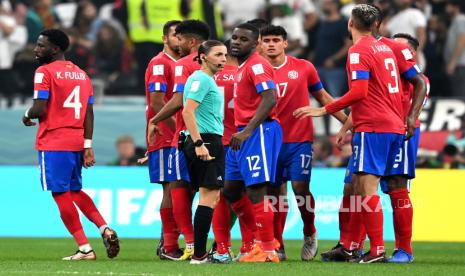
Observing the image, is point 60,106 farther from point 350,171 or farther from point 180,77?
point 350,171

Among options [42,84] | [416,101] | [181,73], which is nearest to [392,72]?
[416,101]

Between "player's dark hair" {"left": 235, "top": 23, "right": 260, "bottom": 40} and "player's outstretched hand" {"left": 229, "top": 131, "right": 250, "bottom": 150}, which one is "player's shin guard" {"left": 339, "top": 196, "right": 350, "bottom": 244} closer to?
"player's outstretched hand" {"left": 229, "top": 131, "right": 250, "bottom": 150}

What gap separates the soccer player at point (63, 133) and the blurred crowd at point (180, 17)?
8398 mm

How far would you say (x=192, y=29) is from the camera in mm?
13156

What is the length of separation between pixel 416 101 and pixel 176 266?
2931 mm

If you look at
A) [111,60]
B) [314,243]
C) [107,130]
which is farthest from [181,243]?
[111,60]

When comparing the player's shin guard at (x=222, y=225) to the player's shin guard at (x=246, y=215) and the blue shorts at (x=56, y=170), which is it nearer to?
the player's shin guard at (x=246, y=215)

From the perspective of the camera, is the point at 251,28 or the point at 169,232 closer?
the point at 251,28

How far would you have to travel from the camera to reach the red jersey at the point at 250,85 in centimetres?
1211

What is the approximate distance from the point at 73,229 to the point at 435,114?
8.99 meters

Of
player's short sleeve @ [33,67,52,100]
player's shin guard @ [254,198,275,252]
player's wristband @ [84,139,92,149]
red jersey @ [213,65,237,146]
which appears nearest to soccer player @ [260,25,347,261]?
red jersey @ [213,65,237,146]

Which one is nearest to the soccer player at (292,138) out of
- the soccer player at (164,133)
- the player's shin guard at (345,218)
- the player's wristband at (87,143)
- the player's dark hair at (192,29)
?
the player's shin guard at (345,218)

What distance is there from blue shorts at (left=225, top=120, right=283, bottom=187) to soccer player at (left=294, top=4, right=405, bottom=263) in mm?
460

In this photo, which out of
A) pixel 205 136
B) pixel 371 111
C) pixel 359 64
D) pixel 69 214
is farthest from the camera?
pixel 69 214
